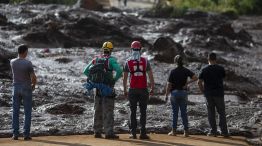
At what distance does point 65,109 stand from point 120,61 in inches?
446

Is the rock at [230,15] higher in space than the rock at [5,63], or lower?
higher

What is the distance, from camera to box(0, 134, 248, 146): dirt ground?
1280cm

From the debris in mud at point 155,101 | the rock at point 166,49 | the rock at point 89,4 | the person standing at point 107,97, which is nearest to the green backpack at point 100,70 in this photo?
the person standing at point 107,97

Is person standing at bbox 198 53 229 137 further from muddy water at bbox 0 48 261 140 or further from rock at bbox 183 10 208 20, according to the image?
rock at bbox 183 10 208 20

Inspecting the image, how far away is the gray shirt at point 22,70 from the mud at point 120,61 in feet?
4.90

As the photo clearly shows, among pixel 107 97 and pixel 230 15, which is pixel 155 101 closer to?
pixel 107 97

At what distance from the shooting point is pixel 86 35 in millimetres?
36344

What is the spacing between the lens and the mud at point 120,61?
1606 cm

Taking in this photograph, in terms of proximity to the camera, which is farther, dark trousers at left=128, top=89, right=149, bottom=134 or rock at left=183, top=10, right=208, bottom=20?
rock at left=183, top=10, right=208, bottom=20

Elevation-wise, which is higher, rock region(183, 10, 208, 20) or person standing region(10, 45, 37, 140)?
rock region(183, 10, 208, 20)

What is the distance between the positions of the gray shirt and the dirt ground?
3.85ft

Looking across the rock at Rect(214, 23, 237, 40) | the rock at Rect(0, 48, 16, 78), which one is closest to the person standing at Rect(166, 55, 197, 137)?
the rock at Rect(0, 48, 16, 78)

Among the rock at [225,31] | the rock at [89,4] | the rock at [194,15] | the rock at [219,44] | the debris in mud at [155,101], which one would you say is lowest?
the debris in mud at [155,101]

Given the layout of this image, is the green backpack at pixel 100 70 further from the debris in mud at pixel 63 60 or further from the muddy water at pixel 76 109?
the debris in mud at pixel 63 60
